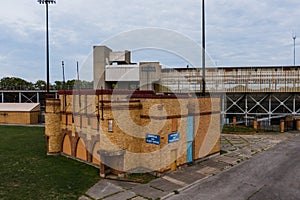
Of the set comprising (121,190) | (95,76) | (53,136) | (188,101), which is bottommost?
(121,190)

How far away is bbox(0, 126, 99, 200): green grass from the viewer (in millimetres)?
12883

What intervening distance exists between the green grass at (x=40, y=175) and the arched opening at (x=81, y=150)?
1.79 feet

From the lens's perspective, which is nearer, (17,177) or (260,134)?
(17,177)

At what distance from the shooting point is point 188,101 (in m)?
17.3

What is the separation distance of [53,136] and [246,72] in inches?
989

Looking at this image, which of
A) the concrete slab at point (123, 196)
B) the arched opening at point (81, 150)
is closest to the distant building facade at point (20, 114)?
Answer: the arched opening at point (81, 150)

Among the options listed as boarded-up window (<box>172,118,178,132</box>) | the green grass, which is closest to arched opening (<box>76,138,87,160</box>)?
the green grass

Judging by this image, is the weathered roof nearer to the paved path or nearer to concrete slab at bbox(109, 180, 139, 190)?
concrete slab at bbox(109, 180, 139, 190)

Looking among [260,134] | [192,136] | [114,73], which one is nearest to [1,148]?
[114,73]

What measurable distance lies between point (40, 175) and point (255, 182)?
12.7 m

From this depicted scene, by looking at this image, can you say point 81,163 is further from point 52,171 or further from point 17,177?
point 17,177

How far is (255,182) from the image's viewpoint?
14.5 metres

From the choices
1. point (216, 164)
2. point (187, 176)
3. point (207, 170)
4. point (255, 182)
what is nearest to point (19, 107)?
point (216, 164)

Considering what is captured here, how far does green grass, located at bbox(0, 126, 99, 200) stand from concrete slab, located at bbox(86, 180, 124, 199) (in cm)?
42
